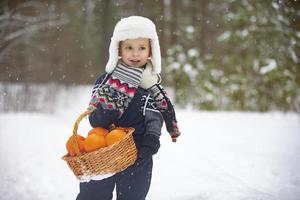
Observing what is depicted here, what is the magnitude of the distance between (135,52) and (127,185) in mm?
928

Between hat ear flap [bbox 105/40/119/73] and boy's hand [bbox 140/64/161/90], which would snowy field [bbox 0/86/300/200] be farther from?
hat ear flap [bbox 105/40/119/73]

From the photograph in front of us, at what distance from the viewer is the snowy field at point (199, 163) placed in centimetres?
368

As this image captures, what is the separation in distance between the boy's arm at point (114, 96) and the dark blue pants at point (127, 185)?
37cm

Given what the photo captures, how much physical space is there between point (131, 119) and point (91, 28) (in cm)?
926

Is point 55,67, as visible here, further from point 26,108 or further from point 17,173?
point 17,173

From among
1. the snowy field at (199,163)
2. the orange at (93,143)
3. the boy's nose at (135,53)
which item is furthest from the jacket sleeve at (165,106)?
the snowy field at (199,163)

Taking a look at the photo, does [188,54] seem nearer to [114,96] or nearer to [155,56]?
[155,56]

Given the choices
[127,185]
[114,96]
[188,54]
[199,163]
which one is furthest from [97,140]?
[188,54]

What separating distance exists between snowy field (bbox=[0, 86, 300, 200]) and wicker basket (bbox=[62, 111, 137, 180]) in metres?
1.35

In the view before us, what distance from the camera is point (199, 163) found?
14.8ft

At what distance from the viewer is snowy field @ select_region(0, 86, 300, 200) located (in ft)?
12.1

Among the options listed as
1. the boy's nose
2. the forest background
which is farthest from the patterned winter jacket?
the forest background

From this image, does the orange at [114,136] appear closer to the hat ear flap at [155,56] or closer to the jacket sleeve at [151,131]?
the jacket sleeve at [151,131]

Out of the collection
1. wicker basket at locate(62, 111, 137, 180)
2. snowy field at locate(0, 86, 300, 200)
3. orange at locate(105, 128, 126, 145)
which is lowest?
snowy field at locate(0, 86, 300, 200)
